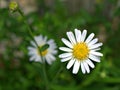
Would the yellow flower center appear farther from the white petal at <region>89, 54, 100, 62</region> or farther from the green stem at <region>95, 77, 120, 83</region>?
the green stem at <region>95, 77, 120, 83</region>

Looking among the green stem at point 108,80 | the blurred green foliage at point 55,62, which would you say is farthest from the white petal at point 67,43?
the green stem at point 108,80

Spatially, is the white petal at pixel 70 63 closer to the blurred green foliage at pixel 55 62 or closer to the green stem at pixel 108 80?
the blurred green foliage at pixel 55 62

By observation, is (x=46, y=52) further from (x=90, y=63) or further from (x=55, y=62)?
(x=90, y=63)

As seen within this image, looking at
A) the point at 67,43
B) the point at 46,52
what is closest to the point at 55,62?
the point at 46,52

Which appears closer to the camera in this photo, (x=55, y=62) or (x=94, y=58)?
(x=94, y=58)

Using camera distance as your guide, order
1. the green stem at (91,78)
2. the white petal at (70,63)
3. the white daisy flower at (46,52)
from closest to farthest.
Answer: the white petal at (70,63)
the white daisy flower at (46,52)
the green stem at (91,78)

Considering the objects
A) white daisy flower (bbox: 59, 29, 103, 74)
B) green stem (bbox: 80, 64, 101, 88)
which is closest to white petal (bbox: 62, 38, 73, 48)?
white daisy flower (bbox: 59, 29, 103, 74)

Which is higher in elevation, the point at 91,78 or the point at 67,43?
Answer: the point at 91,78

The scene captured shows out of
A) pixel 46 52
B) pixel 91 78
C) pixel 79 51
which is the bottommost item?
pixel 79 51
